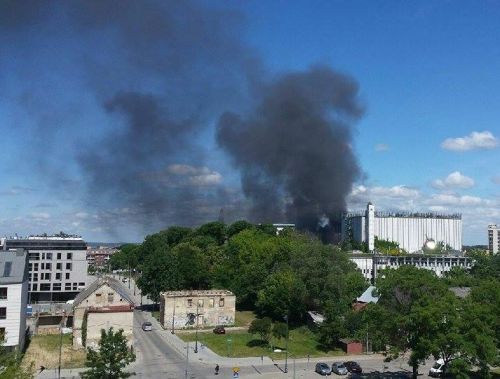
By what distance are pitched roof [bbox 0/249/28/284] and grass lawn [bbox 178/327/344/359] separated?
21998 mm

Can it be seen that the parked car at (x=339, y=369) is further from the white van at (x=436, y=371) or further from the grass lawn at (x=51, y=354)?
the grass lawn at (x=51, y=354)

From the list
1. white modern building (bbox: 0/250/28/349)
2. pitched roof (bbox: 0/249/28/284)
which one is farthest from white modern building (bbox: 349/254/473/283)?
white modern building (bbox: 0/250/28/349)

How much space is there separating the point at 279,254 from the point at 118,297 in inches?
1268

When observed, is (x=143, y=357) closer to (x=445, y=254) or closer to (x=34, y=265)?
(x=34, y=265)

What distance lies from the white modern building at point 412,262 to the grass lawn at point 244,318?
63335 millimetres

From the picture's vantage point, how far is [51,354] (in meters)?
54.8

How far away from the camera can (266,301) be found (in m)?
73.5

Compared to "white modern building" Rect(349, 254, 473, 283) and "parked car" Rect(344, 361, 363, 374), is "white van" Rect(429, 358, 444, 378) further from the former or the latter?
"white modern building" Rect(349, 254, 473, 283)

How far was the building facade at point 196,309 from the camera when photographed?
72000mm

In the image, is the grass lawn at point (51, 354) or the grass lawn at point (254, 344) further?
the grass lawn at point (254, 344)

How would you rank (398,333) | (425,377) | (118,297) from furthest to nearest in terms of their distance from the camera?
1. (118,297)
2. (425,377)
3. (398,333)

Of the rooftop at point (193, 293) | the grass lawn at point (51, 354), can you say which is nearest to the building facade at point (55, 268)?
the rooftop at point (193, 293)

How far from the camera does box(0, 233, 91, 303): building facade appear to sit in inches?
4318

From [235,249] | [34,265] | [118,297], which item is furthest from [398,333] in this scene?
[34,265]
